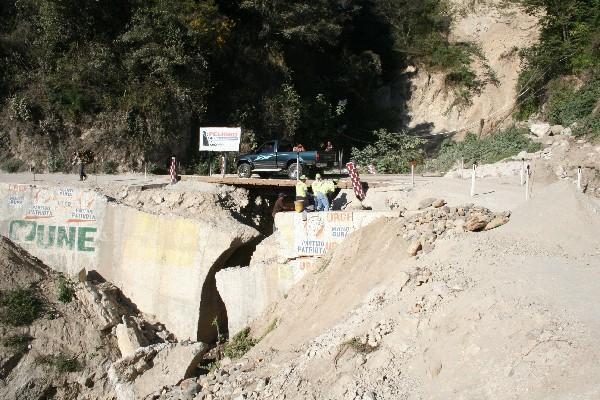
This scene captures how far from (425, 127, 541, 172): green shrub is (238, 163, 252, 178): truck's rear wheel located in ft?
27.8

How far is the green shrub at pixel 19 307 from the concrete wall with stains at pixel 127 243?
228 cm


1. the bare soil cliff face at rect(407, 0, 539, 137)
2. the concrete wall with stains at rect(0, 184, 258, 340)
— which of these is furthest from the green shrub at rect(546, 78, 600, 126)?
the concrete wall with stains at rect(0, 184, 258, 340)

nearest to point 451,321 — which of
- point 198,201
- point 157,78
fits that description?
point 198,201

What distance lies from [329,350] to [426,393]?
2505mm

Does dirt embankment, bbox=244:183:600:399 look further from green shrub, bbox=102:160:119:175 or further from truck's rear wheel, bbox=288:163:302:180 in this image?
green shrub, bbox=102:160:119:175

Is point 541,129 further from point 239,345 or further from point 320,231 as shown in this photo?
point 239,345

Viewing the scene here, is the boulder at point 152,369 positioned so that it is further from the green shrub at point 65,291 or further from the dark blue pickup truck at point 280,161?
the dark blue pickup truck at point 280,161

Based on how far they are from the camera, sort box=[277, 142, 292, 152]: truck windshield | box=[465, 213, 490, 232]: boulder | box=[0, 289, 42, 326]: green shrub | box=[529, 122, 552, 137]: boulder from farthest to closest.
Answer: box=[529, 122, 552, 137]: boulder < box=[277, 142, 292, 152]: truck windshield < box=[0, 289, 42, 326]: green shrub < box=[465, 213, 490, 232]: boulder

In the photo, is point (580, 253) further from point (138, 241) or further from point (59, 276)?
point (59, 276)

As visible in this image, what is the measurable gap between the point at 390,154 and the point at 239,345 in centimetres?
1523

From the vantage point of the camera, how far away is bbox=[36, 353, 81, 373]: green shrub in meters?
16.4

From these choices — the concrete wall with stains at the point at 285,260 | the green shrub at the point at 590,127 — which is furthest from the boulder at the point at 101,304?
the green shrub at the point at 590,127

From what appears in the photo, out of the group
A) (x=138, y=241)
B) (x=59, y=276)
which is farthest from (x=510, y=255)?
(x=59, y=276)

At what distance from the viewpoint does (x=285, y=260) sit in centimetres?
1562
